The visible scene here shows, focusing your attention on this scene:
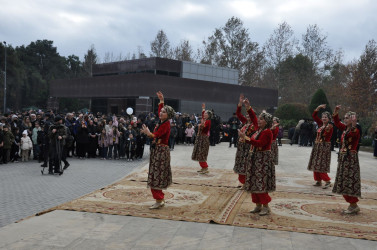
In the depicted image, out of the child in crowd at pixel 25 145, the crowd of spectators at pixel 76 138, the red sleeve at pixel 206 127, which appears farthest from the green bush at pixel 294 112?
the child in crowd at pixel 25 145

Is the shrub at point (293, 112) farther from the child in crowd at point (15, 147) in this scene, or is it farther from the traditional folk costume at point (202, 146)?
the child in crowd at point (15, 147)

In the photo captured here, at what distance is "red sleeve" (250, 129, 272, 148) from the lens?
701 cm

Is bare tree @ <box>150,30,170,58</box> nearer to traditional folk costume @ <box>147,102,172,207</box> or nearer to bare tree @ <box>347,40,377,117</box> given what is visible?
bare tree @ <box>347,40,377,117</box>

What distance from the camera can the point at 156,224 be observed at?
6301 mm

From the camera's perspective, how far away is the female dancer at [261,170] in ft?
23.2

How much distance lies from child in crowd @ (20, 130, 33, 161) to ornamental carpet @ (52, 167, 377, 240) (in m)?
5.48

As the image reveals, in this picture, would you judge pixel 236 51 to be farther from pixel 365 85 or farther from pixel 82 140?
pixel 82 140

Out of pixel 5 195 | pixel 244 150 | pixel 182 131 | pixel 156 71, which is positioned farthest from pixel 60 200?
pixel 156 71

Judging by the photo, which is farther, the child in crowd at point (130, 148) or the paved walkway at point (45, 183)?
the child in crowd at point (130, 148)

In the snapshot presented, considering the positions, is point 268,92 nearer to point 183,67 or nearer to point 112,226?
point 183,67

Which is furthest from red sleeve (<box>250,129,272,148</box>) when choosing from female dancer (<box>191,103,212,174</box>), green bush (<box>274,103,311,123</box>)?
green bush (<box>274,103,311,123</box>)

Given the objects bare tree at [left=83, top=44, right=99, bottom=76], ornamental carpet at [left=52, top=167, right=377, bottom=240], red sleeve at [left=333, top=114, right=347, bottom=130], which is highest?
bare tree at [left=83, top=44, right=99, bottom=76]

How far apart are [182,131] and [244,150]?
12383 millimetres

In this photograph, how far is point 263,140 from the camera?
23.2ft
